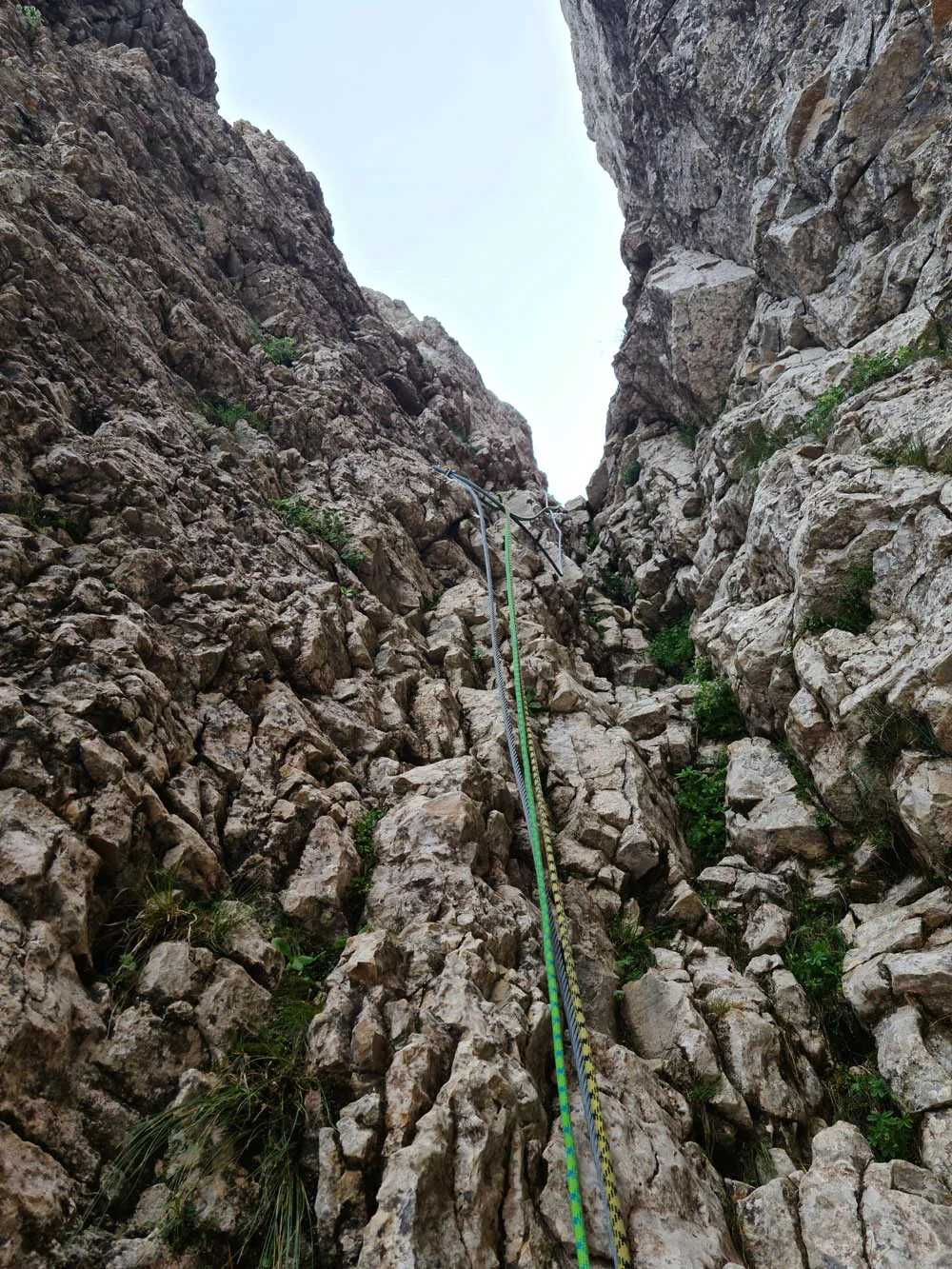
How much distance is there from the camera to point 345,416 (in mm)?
14805

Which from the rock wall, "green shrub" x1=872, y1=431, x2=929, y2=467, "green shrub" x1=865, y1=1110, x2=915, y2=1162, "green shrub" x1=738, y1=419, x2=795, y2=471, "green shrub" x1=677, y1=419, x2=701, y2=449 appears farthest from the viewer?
"green shrub" x1=677, y1=419, x2=701, y2=449

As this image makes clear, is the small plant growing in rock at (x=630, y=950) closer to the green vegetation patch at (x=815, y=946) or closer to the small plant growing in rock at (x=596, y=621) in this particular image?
the green vegetation patch at (x=815, y=946)

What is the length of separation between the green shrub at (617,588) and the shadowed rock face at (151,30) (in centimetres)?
1840

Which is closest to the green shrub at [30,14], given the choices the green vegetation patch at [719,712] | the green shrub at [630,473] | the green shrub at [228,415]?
the green shrub at [228,415]

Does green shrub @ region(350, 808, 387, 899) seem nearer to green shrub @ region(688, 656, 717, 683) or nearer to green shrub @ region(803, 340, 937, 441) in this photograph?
green shrub @ region(688, 656, 717, 683)

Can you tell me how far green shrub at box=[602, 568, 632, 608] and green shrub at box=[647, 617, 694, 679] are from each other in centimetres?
225

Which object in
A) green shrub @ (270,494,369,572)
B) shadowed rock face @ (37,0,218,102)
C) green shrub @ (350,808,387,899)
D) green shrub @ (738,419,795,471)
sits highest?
shadowed rock face @ (37,0,218,102)

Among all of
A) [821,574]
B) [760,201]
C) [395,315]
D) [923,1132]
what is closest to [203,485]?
[821,574]

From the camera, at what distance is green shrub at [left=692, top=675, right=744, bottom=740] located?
375 inches

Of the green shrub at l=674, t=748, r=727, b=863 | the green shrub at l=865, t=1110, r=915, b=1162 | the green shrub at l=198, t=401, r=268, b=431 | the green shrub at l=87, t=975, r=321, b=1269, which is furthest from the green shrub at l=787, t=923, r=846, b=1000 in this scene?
the green shrub at l=198, t=401, r=268, b=431

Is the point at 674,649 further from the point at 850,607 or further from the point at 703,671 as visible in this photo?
the point at 850,607

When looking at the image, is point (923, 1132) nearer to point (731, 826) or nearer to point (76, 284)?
point (731, 826)

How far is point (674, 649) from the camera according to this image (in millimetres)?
12969

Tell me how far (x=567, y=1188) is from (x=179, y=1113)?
241 centimetres
